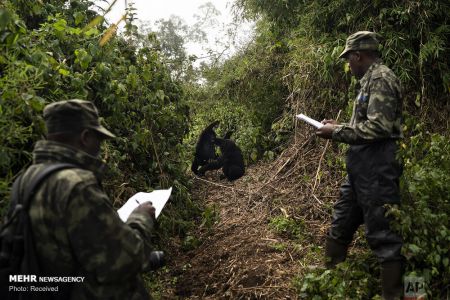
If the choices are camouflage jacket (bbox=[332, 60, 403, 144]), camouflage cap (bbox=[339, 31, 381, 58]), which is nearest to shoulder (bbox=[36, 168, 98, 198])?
camouflage jacket (bbox=[332, 60, 403, 144])

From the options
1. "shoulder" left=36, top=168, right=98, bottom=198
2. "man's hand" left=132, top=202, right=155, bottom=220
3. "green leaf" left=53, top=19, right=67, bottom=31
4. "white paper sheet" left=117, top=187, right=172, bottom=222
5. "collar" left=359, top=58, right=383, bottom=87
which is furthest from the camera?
"green leaf" left=53, top=19, right=67, bottom=31

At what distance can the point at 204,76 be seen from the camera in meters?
9.66

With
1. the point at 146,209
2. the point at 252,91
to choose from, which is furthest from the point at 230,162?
the point at 146,209

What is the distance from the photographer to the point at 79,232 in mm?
1704

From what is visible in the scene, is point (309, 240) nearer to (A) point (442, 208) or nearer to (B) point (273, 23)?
(A) point (442, 208)

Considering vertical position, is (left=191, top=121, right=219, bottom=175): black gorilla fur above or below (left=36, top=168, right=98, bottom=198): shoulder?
above

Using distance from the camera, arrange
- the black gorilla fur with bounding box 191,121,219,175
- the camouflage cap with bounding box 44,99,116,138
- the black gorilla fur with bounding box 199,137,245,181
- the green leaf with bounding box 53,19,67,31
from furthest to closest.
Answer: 1. the black gorilla fur with bounding box 191,121,219,175
2. the black gorilla fur with bounding box 199,137,245,181
3. the green leaf with bounding box 53,19,67,31
4. the camouflage cap with bounding box 44,99,116,138

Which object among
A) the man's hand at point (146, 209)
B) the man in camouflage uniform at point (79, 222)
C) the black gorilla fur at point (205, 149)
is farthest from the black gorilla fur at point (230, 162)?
the man in camouflage uniform at point (79, 222)

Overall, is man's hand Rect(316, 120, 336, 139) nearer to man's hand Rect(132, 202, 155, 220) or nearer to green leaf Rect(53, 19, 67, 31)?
man's hand Rect(132, 202, 155, 220)

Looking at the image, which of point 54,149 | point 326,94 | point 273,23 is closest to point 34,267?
point 54,149

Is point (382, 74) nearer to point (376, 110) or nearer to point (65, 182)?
point (376, 110)
